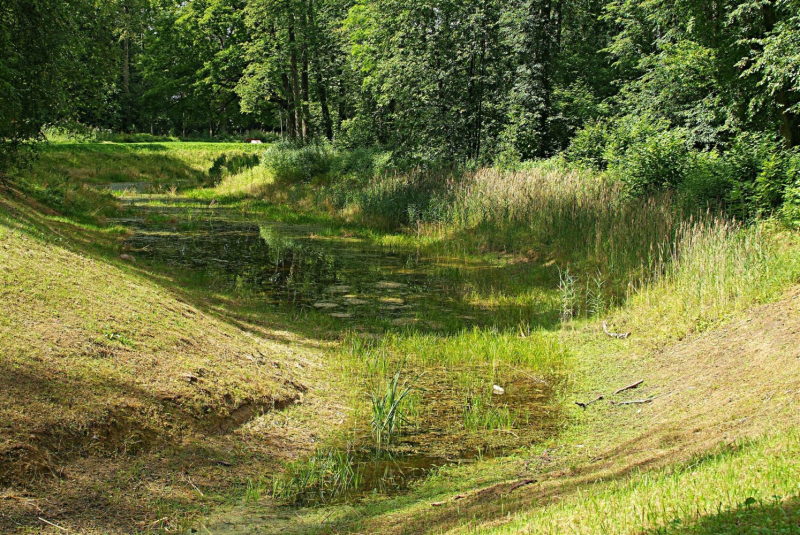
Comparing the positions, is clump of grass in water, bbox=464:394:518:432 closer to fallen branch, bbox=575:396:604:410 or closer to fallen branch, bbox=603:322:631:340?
fallen branch, bbox=575:396:604:410

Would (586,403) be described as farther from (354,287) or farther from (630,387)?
(354,287)

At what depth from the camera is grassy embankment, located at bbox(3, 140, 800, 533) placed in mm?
3809

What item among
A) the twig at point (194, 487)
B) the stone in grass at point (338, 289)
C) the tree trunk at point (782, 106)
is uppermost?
the tree trunk at point (782, 106)

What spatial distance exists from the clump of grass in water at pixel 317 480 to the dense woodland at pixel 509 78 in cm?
890

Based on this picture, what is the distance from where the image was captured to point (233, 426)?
18.6 feet

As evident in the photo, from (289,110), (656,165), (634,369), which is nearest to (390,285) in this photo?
(634,369)

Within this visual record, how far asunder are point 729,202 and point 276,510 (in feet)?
35.7

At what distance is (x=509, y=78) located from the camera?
26109 millimetres

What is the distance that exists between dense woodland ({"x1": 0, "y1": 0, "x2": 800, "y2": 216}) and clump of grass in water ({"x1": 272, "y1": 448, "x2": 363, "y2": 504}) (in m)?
8.90

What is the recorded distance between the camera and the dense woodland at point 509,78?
13023mm

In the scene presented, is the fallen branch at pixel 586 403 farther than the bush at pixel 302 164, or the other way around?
the bush at pixel 302 164

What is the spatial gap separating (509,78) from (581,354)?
1943cm

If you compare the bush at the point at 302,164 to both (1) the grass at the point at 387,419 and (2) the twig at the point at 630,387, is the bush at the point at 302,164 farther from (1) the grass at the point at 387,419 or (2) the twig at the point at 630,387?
(1) the grass at the point at 387,419

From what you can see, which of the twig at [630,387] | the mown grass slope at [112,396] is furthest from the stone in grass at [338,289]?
the twig at [630,387]
